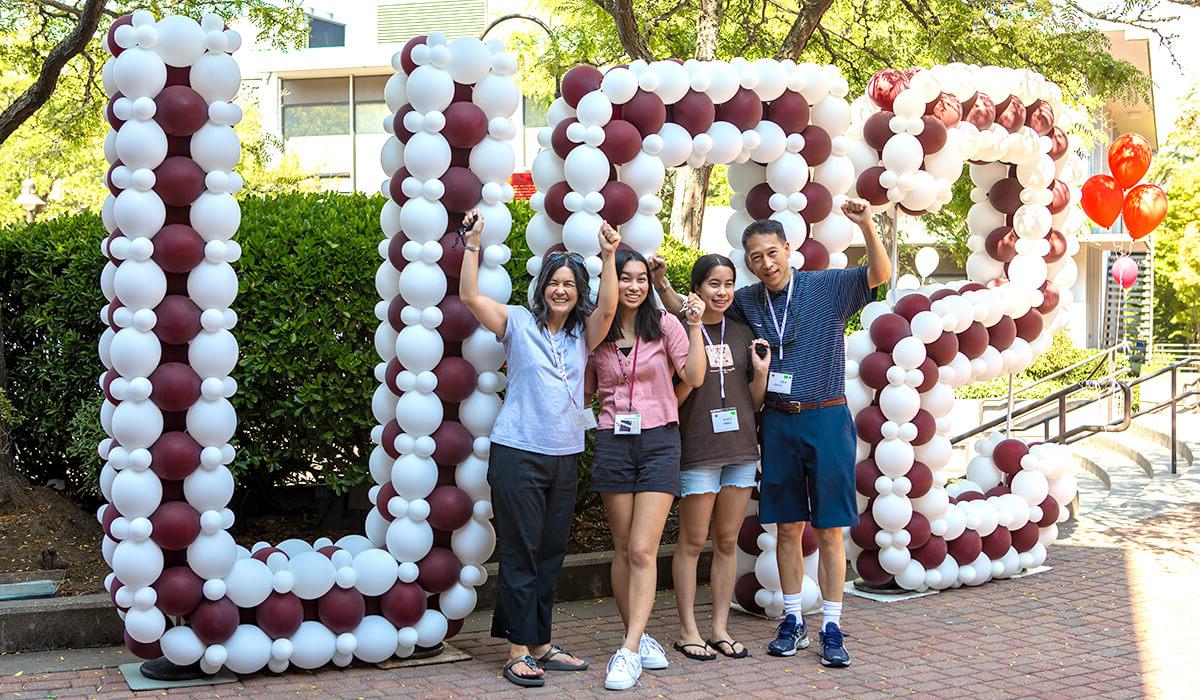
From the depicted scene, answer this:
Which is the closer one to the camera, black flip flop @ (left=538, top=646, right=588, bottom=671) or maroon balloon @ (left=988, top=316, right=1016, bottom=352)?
black flip flop @ (left=538, top=646, right=588, bottom=671)

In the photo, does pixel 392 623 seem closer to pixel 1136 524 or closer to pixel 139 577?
pixel 139 577

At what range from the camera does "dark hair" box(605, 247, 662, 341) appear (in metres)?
5.46

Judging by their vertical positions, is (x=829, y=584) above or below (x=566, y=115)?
below

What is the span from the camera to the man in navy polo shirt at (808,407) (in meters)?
5.71

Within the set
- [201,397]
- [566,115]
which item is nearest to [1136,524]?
[566,115]

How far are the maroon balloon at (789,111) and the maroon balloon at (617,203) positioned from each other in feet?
3.49

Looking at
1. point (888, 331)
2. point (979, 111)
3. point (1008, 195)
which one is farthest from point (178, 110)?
point (1008, 195)

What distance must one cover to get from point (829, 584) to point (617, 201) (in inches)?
81.3

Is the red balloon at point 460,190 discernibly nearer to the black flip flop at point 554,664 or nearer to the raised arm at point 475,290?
the raised arm at point 475,290

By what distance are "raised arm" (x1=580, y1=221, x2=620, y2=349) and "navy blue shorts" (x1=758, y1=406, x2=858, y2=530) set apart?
39.8 inches

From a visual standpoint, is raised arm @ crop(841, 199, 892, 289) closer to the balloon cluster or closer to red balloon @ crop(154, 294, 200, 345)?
the balloon cluster

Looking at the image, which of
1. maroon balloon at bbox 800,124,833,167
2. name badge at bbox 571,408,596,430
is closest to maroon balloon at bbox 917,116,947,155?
maroon balloon at bbox 800,124,833,167

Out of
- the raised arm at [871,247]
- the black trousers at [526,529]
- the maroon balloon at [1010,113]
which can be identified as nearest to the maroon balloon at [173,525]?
the black trousers at [526,529]

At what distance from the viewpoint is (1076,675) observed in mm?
5500
